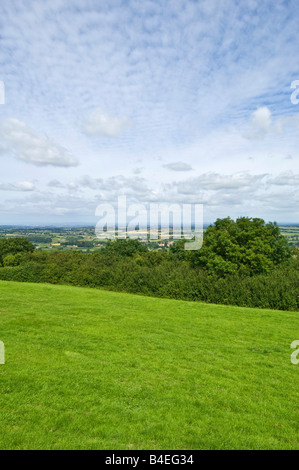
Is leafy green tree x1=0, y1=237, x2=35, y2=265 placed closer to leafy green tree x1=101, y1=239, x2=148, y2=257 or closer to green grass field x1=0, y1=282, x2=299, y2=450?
leafy green tree x1=101, y1=239, x2=148, y2=257

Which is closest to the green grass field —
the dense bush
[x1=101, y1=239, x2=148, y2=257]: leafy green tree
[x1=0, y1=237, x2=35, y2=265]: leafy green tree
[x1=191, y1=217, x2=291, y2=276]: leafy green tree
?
the dense bush

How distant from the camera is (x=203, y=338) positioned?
997 centimetres

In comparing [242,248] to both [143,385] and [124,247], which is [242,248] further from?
[143,385]

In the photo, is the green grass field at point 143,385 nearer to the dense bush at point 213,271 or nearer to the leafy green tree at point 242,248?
the dense bush at point 213,271

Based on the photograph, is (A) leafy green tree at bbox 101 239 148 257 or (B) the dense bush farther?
(A) leafy green tree at bbox 101 239 148 257

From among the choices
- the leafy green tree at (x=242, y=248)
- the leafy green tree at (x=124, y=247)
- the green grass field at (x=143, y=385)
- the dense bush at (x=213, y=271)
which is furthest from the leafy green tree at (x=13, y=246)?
the green grass field at (x=143, y=385)

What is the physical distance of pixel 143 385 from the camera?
6027 mm

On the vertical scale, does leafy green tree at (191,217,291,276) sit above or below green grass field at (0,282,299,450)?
above

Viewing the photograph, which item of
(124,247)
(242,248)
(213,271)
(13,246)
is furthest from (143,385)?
(13,246)

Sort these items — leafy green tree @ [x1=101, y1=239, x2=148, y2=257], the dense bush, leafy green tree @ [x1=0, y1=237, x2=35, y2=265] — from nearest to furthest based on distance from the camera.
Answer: the dense bush < leafy green tree @ [x1=101, y1=239, x2=148, y2=257] < leafy green tree @ [x1=0, y1=237, x2=35, y2=265]

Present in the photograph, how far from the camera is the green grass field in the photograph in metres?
4.36

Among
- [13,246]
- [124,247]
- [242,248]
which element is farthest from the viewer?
[13,246]

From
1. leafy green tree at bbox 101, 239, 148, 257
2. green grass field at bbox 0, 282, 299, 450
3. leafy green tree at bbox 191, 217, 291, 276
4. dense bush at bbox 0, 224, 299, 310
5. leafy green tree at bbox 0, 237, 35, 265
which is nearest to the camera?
green grass field at bbox 0, 282, 299, 450
